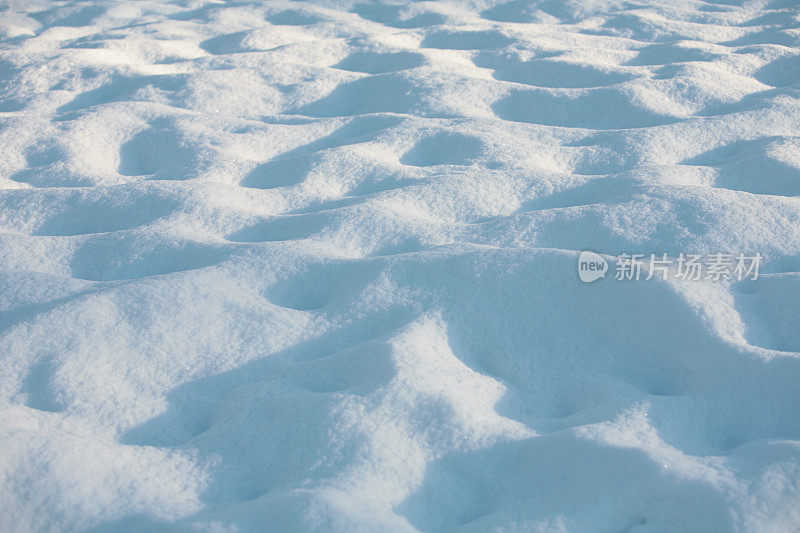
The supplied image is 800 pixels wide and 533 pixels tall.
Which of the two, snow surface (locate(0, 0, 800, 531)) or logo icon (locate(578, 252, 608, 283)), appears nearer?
snow surface (locate(0, 0, 800, 531))

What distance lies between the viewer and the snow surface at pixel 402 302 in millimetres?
899

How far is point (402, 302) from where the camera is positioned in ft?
4.11

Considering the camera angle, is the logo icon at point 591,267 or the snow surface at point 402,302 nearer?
the snow surface at point 402,302

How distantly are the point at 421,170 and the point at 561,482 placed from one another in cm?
109

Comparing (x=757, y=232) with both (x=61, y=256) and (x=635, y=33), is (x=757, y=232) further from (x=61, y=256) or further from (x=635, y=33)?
(x=635, y=33)

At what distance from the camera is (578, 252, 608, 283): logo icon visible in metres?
1.26

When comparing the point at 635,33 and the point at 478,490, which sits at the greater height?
the point at 635,33

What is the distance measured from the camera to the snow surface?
0.90 m

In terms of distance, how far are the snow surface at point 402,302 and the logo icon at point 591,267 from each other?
0.02m

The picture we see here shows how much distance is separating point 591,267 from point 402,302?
385 mm

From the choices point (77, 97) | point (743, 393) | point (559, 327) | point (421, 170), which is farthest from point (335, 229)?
point (77, 97)

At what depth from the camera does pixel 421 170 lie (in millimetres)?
1804

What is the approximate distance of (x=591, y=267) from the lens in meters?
1.27

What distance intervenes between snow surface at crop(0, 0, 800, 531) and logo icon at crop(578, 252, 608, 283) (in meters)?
0.02
